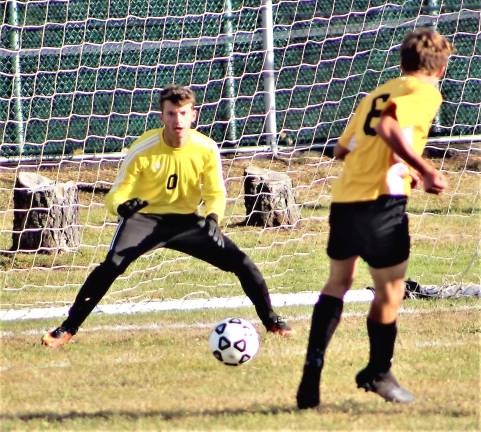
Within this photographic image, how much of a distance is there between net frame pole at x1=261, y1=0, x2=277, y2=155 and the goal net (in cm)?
3

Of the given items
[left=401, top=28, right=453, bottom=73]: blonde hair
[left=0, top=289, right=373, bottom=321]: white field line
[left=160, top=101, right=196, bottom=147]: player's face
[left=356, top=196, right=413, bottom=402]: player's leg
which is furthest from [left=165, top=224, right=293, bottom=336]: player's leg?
[left=401, top=28, right=453, bottom=73]: blonde hair

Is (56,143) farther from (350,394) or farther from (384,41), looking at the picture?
(350,394)

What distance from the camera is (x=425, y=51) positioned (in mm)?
5102

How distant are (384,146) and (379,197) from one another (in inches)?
9.0

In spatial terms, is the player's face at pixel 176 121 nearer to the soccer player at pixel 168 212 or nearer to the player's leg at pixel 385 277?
the soccer player at pixel 168 212

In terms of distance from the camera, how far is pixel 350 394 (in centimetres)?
560

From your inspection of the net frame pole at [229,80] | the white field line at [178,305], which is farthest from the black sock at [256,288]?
the net frame pole at [229,80]

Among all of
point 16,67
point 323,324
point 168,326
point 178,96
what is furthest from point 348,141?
point 16,67

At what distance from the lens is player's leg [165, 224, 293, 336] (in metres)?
7.04

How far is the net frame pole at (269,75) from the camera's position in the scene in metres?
11.4

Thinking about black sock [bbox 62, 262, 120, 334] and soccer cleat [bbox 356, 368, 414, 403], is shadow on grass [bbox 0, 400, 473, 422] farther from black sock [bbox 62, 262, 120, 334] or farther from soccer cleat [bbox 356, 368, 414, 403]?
black sock [bbox 62, 262, 120, 334]

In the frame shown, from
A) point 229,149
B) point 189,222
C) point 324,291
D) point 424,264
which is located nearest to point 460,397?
point 324,291

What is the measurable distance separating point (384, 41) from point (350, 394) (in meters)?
7.68

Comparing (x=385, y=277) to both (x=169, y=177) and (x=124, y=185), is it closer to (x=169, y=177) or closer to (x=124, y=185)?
(x=169, y=177)
